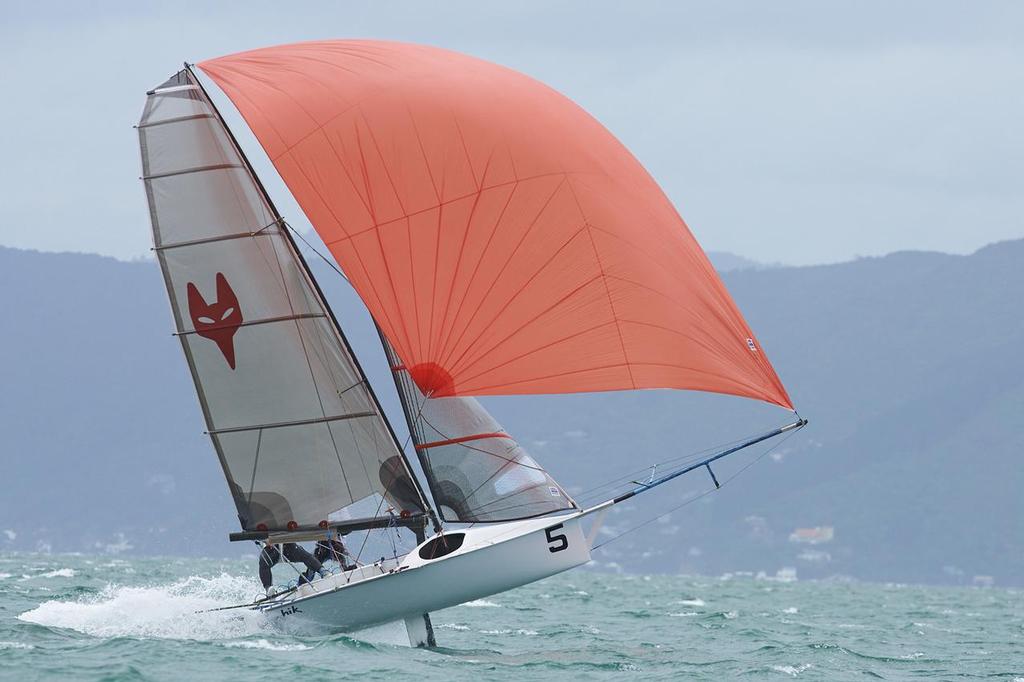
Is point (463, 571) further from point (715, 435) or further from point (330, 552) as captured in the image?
point (715, 435)

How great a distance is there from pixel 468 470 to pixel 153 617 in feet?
13.1

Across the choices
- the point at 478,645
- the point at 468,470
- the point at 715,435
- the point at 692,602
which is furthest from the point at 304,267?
the point at 715,435

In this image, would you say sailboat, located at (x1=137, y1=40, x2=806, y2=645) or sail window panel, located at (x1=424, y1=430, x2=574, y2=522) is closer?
sailboat, located at (x1=137, y1=40, x2=806, y2=645)

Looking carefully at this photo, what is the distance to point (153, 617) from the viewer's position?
58.5 feet

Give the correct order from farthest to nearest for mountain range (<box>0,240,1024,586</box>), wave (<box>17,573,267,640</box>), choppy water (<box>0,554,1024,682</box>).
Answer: mountain range (<box>0,240,1024,586</box>) < wave (<box>17,573,267,640</box>) < choppy water (<box>0,554,1024,682</box>)

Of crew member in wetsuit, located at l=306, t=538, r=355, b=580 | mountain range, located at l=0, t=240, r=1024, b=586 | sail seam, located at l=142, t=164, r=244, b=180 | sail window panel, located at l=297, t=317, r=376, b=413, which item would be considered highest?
mountain range, located at l=0, t=240, r=1024, b=586

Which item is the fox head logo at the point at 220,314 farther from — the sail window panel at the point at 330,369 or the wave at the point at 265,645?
the wave at the point at 265,645

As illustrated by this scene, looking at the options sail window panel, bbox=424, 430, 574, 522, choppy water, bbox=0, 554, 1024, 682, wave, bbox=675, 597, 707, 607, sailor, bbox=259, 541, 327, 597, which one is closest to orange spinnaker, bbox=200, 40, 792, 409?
sail window panel, bbox=424, 430, 574, 522

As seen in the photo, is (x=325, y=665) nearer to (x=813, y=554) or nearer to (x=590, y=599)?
(x=590, y=599)

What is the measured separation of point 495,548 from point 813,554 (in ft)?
360

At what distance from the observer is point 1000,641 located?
76.4 feet

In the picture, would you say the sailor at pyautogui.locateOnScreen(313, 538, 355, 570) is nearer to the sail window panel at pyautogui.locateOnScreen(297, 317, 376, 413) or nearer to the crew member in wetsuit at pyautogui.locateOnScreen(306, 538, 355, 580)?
the crew member in wetsuit at pyautogui.locateOnScreen(306, 538, 355, 580)

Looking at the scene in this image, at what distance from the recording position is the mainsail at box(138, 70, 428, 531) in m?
16.4

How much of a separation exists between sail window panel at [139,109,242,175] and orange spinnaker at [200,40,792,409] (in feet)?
1.91
